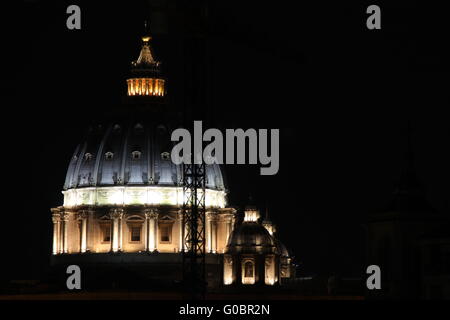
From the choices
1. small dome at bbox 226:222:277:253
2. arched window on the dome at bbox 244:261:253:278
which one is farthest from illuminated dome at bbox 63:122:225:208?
arched window on the dome at bbox 244:261:253:278

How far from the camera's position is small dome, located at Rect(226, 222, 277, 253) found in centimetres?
15138

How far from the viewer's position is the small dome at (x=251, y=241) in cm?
15138

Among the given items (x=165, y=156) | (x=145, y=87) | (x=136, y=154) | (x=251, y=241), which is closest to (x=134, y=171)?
(x=136, y=154)

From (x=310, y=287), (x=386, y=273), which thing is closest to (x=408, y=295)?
(x=386, y=273)

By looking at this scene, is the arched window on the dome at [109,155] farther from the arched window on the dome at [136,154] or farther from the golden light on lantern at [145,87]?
the golden light on lantern at [145,87]

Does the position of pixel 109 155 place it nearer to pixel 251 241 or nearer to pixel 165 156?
pixel 165 156

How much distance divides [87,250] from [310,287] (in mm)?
19367

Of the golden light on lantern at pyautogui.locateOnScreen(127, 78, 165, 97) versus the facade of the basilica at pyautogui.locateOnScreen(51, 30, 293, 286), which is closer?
the facade of the basilica at pyautogui.locateOnScreen(51, 30, 293, 286)

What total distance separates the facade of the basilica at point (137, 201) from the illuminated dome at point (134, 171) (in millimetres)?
73

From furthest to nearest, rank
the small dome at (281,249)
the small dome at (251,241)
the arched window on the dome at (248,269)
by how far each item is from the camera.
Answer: the small dome at (281,249) < the arched window on the dome at (248,269) < the small dome at (251,241)

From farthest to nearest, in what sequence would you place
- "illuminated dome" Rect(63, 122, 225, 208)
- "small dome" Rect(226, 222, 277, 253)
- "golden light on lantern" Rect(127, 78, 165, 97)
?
"golden light on lantern" Rect(127, 78, 165, 97)
"illuminated dome" Rect(63, 122, 225, 208)
"small dome" Rect(226, 222, 277, 253)

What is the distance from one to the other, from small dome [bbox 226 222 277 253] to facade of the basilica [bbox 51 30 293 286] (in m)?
1.95

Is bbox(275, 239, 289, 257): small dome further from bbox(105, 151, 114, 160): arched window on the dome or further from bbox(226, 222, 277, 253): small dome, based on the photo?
bbox(105, 151, 114, 160): arched window on the dome

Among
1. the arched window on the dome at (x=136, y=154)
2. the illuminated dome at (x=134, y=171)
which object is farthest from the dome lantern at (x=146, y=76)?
the arched window on the dome at (x=136, y=154)
